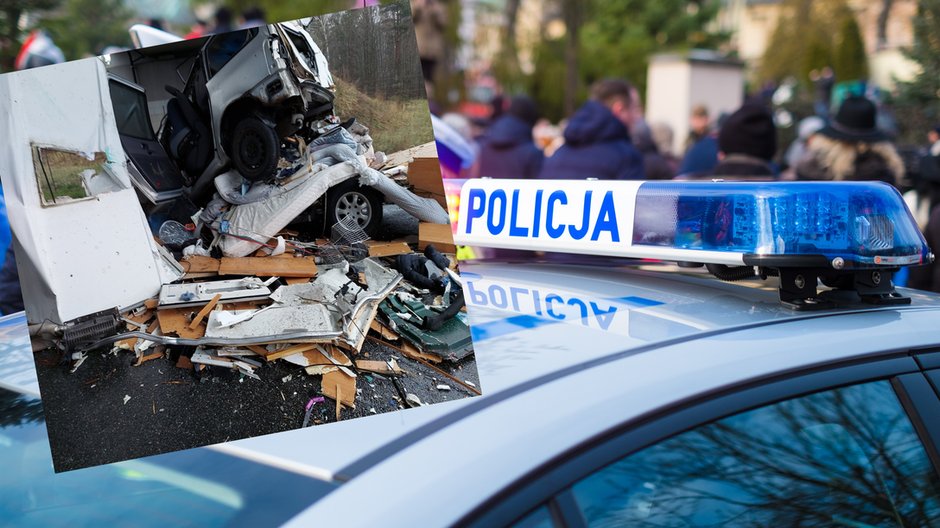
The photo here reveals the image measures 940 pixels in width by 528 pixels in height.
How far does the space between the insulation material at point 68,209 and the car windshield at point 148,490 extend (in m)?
0.28

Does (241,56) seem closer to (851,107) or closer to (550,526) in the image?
(550,526)

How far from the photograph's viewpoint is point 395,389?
1.08 m

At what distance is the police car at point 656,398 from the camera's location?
3.38ft

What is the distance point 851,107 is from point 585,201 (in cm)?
456

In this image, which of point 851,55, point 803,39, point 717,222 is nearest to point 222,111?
point 717,222

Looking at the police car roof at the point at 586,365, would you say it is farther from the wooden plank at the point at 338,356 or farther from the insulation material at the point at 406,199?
the insulation material at the point at 406,199

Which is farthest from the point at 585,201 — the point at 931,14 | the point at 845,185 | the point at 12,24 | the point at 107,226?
the point at 931,14

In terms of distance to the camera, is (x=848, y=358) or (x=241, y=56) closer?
(x=241, y=56)

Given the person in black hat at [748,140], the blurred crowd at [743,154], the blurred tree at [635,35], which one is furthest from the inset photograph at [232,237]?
the blurred tree at [635,35]

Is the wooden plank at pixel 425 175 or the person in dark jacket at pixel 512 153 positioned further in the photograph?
the person in dark jacket at pixel 512 153

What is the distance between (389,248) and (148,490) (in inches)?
19.2

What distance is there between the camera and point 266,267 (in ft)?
3.49

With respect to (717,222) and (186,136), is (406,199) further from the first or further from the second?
(717,222)

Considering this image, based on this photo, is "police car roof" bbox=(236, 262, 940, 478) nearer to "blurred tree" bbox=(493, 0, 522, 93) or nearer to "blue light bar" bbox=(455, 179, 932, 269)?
"blue light bar" bbox=(455, 179, 932, 269)
